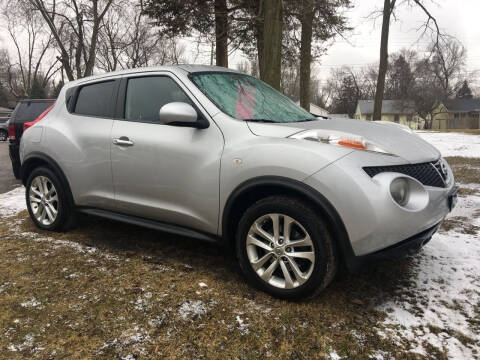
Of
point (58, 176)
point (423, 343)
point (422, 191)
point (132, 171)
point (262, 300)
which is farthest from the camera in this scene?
point (58, 176)

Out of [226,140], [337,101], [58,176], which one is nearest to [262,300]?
[226,140]

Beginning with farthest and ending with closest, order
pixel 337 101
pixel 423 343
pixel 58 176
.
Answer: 1. pixel 337 101
2. pixel 58 176
3. pixel 423 343

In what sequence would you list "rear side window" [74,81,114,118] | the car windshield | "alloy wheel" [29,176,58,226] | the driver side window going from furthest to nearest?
"alloy wheel" [29,176,58,226] < "rear side window" [74,81,114,118] < the driver side window < the car windshield

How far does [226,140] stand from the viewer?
2.96m

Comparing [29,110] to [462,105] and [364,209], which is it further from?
[462,105]

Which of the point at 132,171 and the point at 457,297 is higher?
the point at 132,171

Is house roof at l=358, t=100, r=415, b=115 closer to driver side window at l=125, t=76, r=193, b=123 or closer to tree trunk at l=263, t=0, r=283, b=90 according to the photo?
tree trunk at l=263, t=0, r=283, b=90

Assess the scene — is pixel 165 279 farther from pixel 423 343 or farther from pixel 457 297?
pixel 457 297

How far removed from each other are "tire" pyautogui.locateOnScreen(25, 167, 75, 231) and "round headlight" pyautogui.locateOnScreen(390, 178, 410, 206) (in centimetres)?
329

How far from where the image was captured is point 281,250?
272cm

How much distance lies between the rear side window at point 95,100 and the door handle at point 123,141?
0.38 m

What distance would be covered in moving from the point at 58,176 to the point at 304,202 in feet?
9.33

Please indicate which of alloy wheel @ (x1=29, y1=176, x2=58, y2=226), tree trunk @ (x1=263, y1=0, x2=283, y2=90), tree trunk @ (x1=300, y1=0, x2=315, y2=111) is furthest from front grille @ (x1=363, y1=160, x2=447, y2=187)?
tree trunk @ (x1=300, y1=0, x2=315, y2=111)

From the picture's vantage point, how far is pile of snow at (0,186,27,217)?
549 centimetres
